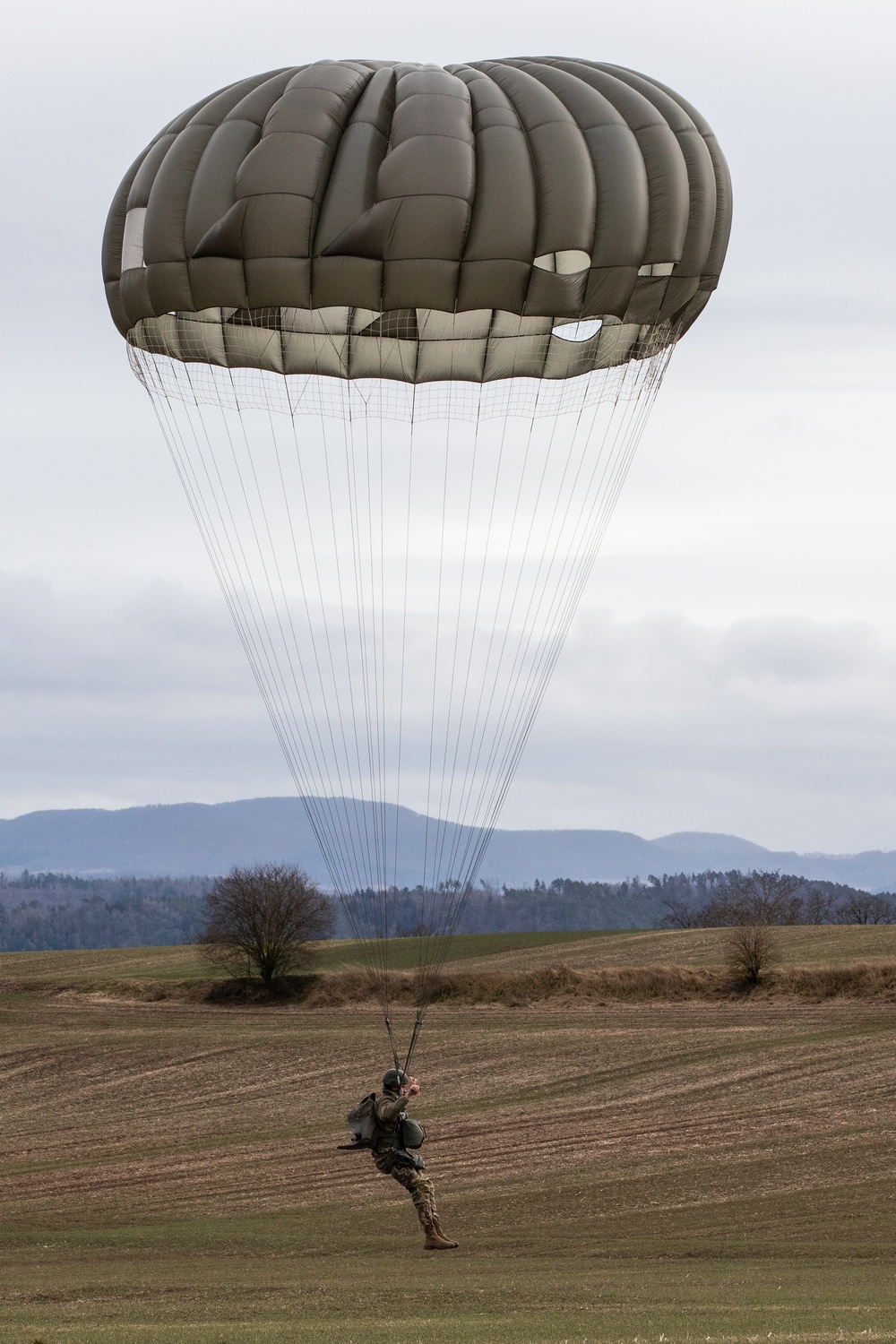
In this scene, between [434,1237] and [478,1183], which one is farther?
[478,1183]

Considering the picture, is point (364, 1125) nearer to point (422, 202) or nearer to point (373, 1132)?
point (373, 1132)

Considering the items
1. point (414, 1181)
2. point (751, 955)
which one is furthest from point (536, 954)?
point (414, 1181)

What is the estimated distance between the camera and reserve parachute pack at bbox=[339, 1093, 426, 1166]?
48.2ft

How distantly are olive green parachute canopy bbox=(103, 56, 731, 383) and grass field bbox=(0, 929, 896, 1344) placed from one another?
10.2m

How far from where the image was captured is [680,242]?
674 inches

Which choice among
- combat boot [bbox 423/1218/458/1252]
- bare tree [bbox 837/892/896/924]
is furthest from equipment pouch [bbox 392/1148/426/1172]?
bare tree [bbox 837/892/896/924]

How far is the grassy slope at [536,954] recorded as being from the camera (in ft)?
193

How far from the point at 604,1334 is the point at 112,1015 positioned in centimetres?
4375

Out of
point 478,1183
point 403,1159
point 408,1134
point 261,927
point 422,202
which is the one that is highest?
point 422,202

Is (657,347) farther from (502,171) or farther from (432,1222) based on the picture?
(432,1222)

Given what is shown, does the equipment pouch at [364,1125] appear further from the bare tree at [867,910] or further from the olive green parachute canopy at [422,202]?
the bare tree at [867,910]

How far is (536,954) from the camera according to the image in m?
67.1

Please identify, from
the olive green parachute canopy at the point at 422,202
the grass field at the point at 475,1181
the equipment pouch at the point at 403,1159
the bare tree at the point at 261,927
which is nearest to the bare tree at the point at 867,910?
the bare tree at the point at 261,927

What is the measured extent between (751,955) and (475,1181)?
2694 centimetres
